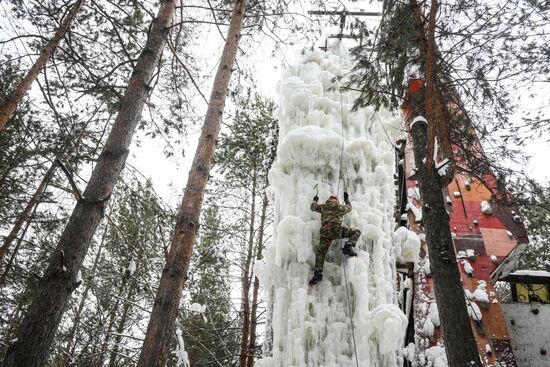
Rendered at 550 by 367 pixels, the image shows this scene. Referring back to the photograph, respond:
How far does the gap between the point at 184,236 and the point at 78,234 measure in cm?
80

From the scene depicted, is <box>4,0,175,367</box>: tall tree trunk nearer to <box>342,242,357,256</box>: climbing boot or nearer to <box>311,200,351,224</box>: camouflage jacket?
<box>311,200,351,224</box>: camouflage jacket

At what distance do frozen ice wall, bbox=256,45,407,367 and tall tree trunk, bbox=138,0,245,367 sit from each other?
2055 millimetres

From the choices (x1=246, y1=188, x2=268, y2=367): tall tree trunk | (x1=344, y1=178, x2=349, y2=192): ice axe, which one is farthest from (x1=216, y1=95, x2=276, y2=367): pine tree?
(x1=344, y1=178, x2=349, y2=192): ice axe

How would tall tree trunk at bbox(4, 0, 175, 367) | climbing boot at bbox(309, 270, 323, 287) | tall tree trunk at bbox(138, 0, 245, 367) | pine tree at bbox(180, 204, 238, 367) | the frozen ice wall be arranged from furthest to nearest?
pine tree at bbox(180, 204, 238, 367) < climbing boot at bbox(309, 270, 323, 287) < the frozen ice wall < tall tree trunk at bbox(138, 0, 245, 367) < tall tree trunk at bbox(4, 0, 175, 367)

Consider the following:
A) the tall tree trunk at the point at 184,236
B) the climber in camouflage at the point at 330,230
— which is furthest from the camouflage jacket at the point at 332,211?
the tall tree trunk at the point at 184,236

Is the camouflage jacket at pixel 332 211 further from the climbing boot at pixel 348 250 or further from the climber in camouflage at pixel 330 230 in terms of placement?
the climbing boot at pixel 348 250

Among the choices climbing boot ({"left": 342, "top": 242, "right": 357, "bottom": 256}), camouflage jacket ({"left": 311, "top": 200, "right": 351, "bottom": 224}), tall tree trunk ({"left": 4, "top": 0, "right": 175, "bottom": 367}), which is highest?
camouflage jacket ({"left": 311, "top": 200, "right": 351, "bottom": 224})

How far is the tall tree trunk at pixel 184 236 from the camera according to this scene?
8.54ft

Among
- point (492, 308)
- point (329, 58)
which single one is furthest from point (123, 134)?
point (492, 308)

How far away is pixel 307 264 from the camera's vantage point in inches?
208

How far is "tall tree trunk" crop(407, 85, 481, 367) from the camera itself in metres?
3.23

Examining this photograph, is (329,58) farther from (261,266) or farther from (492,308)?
(492,308)

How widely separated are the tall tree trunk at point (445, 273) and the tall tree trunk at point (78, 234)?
3.10m

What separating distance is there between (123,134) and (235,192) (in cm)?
662
